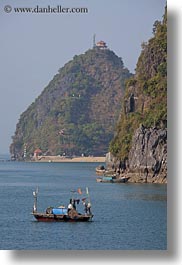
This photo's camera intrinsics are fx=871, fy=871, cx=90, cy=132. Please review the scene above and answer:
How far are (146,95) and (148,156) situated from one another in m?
3.66

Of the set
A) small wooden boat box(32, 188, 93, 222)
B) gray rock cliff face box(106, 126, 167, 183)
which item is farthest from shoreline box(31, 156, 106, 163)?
small wooden boat box(32, 188, 93, 222)

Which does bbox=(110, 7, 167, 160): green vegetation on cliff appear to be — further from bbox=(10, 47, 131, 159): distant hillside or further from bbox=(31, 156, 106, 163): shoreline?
bbox=(31, 156, 106, 163): shoreline

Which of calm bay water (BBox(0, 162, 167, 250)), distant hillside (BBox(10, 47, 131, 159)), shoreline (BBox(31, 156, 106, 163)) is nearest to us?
calm bay water (BBox(0, 162, 167, 250))

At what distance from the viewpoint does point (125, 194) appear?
30.1m

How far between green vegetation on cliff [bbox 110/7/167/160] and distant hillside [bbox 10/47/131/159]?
681cm

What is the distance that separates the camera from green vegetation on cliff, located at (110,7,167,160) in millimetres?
36906

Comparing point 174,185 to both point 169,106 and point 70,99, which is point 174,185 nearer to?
point 169,106

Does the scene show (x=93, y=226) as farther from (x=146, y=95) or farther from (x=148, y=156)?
(x=146, y=95)

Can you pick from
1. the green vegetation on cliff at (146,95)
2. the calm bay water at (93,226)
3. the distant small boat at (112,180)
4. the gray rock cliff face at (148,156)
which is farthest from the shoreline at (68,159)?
the calm bay water at (93,226)

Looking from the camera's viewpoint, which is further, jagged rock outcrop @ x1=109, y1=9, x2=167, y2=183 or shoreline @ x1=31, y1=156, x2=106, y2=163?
shoreline @ x1=31, y1=156, x2=106, y2=163

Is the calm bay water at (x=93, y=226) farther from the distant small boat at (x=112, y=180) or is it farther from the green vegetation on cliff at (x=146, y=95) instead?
the distant small boat at (x=112, y=180)

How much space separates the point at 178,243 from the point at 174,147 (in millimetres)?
1409

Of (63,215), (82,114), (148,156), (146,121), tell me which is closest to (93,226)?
(63,215)

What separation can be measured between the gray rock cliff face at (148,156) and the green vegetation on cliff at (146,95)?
47cm
